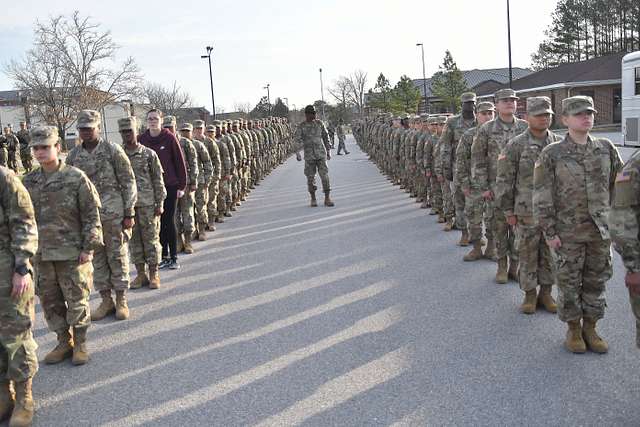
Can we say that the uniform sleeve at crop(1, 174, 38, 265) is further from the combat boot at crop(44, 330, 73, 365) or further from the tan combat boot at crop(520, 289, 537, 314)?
the tan combat boot at crop(520, 289, 537, 314)

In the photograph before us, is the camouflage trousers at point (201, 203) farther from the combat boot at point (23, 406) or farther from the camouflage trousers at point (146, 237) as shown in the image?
the combat boot at point (23, 406)

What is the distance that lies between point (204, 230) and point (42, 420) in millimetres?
7271

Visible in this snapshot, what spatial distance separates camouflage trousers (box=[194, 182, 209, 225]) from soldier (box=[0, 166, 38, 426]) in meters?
6.60

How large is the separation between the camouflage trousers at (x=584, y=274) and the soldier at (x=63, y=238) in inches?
148

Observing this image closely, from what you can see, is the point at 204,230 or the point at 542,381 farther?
the point at 204,230

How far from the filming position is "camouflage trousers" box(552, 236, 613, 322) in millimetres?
4793

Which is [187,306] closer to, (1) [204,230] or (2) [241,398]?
(2) [241,398]

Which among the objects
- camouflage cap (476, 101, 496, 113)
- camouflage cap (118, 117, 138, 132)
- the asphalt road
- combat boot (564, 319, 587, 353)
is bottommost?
the asphalt road

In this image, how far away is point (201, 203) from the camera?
1097 centimetres

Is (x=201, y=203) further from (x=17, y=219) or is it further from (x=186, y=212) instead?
(x=17, y=219)

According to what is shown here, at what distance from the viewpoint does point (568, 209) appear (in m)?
4.84

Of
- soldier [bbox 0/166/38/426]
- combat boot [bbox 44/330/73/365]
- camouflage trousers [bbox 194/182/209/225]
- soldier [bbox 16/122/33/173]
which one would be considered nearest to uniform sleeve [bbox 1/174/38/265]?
soldier [bbox 0/166/38/426]

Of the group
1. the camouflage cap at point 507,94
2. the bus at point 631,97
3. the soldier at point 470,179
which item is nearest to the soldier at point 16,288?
the camouflage cap at point 507,94

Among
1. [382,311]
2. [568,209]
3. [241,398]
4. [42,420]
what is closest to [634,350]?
[568,209]
